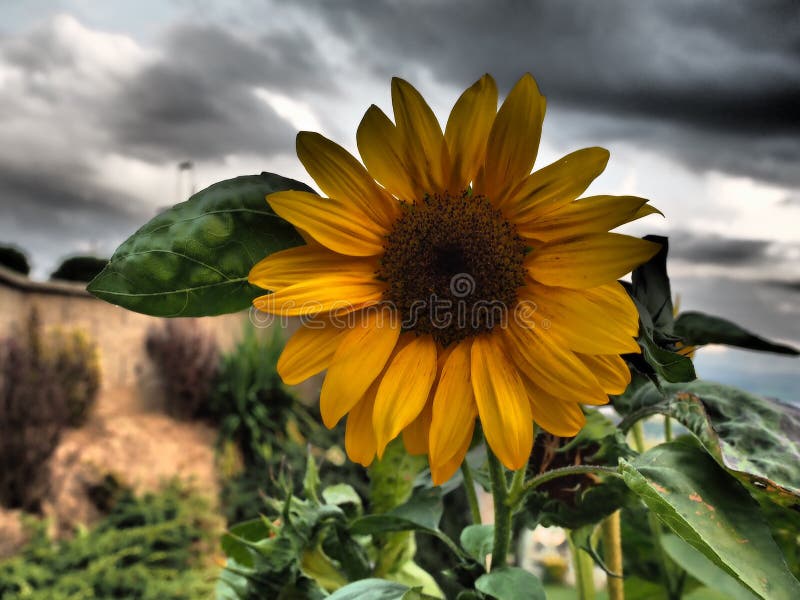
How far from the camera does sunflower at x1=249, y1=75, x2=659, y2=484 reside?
27 cm

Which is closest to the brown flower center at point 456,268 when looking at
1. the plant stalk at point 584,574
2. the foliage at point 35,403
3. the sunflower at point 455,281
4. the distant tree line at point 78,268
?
the sunflower at point 455,281

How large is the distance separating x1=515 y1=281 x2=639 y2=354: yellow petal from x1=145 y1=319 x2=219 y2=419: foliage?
381cm

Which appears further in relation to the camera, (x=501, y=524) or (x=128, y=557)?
(x=128, y=557)

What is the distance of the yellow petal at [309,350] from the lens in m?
0.28

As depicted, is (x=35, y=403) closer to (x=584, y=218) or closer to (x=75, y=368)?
(x=75, y=368)

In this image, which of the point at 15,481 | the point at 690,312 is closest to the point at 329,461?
the point at 15,481

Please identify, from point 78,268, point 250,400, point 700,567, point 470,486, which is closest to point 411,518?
point 470,486

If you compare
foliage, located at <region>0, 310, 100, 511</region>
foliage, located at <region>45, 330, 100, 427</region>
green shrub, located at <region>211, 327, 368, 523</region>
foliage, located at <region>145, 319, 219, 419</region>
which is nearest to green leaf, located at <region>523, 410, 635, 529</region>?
green shrub, located at <region>211, 327, 368, 523</region>

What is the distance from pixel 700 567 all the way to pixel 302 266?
0.47 meters

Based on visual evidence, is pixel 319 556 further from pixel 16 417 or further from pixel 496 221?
pixel 16 417

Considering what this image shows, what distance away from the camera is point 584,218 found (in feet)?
0.90

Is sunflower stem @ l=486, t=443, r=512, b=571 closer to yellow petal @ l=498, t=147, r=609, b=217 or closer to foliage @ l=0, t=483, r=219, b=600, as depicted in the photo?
yellow petal @ l=498, t=147, r=609, b=217

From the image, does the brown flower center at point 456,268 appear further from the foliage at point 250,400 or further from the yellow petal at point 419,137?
the foliage at point 250,400

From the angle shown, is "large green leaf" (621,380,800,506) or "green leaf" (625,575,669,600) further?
"green leaf" (625,575,669,600)
